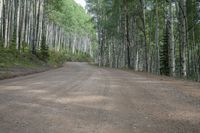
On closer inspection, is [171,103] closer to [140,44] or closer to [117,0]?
[117,0]

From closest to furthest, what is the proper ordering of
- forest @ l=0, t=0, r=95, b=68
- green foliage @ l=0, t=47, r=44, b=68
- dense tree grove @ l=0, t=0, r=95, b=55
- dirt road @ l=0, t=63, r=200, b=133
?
dirt road @ l=0, t=63, r=200, b=133 → green foliage @ l=0, t=47, r=44, b=68 → forest @ l=0, t=0, r=95, b=68 → dense tree grove @ l=0, t=0, r=95, b=55

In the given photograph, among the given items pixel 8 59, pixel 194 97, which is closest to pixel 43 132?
pixel 194 97

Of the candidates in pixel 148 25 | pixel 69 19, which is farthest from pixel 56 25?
pixel 148 25

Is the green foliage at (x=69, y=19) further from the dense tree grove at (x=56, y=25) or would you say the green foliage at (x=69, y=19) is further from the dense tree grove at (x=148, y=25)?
the dense tree grove at (x=148, y=25)

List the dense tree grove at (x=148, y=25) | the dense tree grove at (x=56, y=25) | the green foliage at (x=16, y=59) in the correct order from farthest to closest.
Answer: the dense tree grove at (x=56, y=25)
the dense tree grove at (x=148, y=25)
the green foliage at (x=16, y=59)

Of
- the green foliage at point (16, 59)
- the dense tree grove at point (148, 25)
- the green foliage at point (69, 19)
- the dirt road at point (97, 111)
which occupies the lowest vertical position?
the dirt road at point (97, 111)

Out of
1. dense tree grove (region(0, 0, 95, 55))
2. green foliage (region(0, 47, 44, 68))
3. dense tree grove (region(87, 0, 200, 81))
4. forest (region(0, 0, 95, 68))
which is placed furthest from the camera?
dense tree grove (region(0, 0, 95, 55))

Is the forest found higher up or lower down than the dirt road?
higher up

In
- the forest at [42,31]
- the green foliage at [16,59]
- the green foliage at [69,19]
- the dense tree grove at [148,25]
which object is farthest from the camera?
the green foliage at [69,19]

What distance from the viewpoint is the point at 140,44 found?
183 feet

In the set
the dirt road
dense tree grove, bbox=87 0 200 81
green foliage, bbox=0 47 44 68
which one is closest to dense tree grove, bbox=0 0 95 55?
green foliage, bbox=0 47 44 68

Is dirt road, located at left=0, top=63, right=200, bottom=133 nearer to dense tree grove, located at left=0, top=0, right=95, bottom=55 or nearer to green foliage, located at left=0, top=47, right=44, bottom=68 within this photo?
green foliage, located at left=0, top=47, right=44, bottom=68

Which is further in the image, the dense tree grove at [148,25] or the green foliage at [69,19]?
the green foliage at [69,19]

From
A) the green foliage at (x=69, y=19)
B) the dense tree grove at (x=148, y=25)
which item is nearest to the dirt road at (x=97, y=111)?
the dense tree grove at (x=148, y=25)
